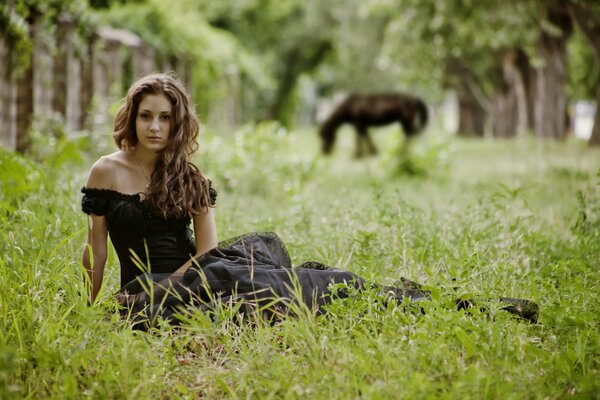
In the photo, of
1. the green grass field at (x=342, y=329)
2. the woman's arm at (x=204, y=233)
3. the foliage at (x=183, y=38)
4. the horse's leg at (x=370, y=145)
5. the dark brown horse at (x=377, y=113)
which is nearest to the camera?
the green grass field at (x=342, y=329)

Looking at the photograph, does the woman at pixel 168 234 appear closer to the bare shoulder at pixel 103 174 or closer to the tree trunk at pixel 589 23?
the bare shoulder at pixel 103 174

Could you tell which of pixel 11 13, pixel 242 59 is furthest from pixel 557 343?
pixel 242 59

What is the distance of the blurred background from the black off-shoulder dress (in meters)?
3.50

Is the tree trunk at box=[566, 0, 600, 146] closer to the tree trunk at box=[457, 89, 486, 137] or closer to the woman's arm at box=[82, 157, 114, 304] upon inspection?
the woman's arm at box=[82, 157, 114, 304]

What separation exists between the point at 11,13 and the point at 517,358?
6.36 metres

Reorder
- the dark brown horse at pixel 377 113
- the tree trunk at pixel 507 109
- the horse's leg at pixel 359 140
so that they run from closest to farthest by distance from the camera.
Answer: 1. the dark brown horse at pixel 377 113
2. the horse's leg at pixel 359 140
3. the tree trunk at pixel 507 109

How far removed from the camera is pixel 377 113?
12.8 meters

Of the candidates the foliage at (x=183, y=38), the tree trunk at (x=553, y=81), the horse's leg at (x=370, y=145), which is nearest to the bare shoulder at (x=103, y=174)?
the foliage at (x=183, y=38)

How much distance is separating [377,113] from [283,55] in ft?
71.6

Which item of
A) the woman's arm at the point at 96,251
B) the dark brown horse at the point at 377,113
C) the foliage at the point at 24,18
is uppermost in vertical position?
the foliage at the point at 24,18

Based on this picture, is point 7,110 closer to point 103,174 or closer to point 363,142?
point 103,174

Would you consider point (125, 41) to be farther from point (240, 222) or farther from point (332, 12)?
point (332, 12)

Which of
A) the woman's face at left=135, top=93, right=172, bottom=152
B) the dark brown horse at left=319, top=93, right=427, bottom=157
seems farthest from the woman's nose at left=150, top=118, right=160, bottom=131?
the dark brown horse at left=319, top=93, right=427, bottom=157

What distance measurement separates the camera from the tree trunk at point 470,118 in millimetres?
36875
